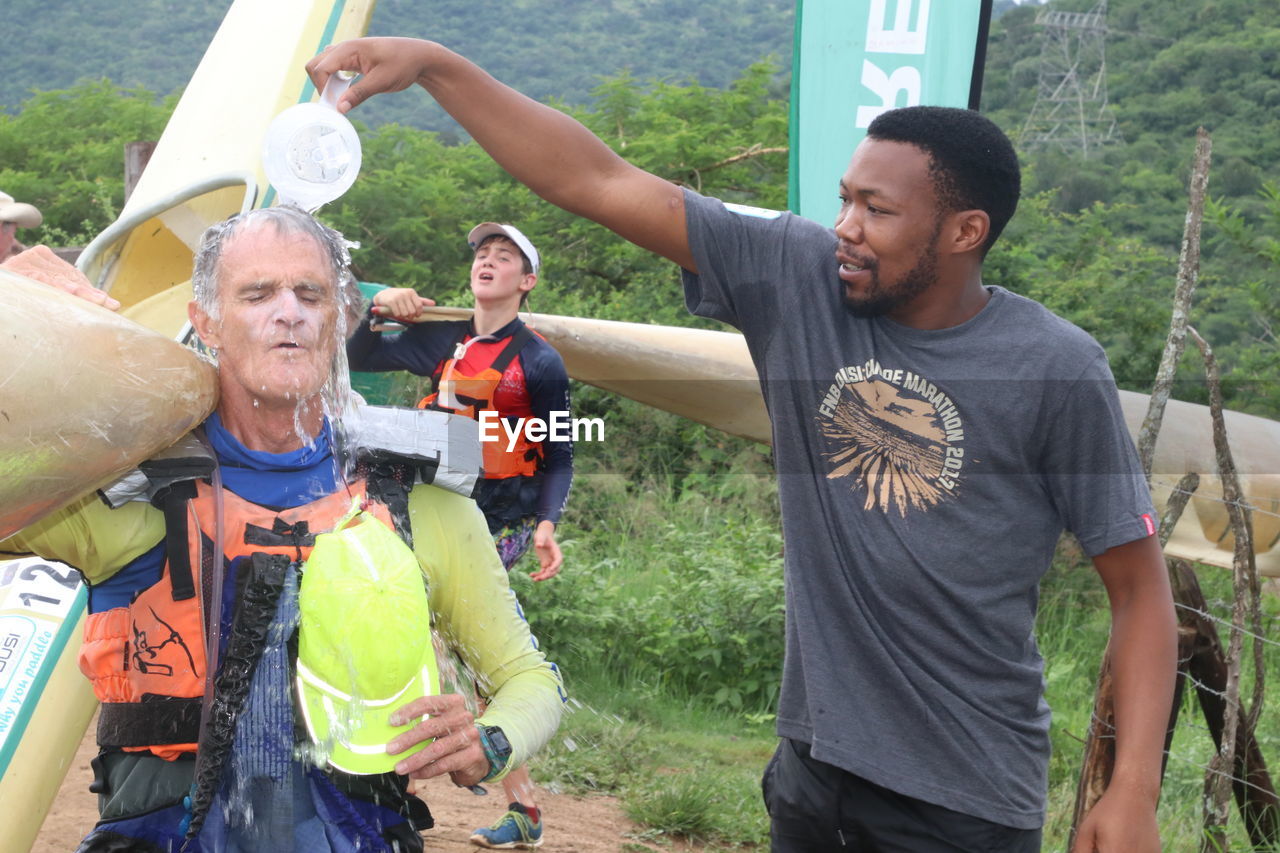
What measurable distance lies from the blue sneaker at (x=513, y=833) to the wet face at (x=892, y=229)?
9.02 ft

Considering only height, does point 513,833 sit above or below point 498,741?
below

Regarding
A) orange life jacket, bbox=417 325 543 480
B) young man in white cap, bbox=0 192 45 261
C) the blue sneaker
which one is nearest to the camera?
the blue sneaker

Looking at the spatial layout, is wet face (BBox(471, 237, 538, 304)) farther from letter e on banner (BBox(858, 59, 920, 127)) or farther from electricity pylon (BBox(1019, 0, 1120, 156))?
electricity pylon (BBox(1019, 0, 1120, 156))

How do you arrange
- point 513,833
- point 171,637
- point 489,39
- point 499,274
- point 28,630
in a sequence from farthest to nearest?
point 489,39 → point 499,274 → point 513,833 → point 28,630 → point 171,637

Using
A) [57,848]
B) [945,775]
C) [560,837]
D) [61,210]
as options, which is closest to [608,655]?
[560,837]

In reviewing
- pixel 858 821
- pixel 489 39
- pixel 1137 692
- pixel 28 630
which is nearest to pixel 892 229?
pixel 1137 692

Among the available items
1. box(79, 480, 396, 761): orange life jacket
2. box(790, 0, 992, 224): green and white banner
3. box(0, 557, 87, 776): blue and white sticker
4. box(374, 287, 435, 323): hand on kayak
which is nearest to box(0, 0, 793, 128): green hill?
box(374, 287, 435, 323): hand on kayak

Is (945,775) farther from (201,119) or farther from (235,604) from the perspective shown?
(201,119)

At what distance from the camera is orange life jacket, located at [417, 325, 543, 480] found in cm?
500

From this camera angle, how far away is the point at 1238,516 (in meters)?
3.90

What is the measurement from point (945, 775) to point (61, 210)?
1490 cm

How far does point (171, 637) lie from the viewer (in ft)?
7.22

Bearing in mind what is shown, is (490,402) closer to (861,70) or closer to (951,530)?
(861,70)

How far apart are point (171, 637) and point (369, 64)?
101cm
